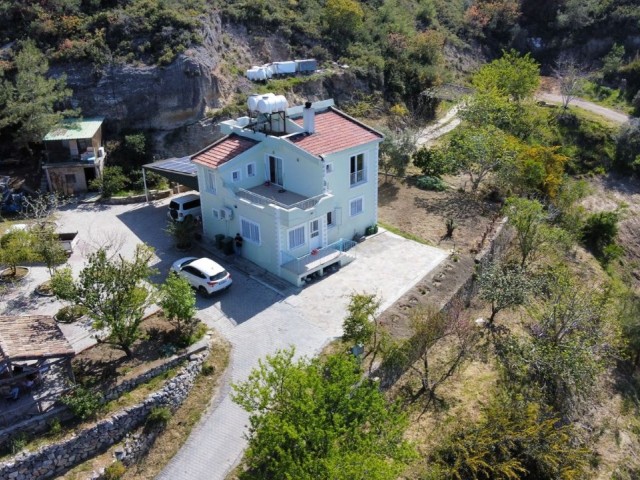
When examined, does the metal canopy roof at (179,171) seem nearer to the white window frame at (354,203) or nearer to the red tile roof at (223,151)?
the red tile roof at (223,151)

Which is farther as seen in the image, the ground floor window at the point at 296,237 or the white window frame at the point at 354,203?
the white window frame at the point at 354,203

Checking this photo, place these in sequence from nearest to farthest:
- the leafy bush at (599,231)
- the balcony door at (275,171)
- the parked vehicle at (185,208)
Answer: the balcony door at (275,171) → the parked vehicle at (185,208) → the leafy bush at (599,231)

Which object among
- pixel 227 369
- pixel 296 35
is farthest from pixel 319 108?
pixel 296 35

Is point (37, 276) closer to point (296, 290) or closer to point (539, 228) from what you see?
point (296, 290)

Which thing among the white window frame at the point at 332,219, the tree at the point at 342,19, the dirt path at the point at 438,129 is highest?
the tree at the point at 342,19

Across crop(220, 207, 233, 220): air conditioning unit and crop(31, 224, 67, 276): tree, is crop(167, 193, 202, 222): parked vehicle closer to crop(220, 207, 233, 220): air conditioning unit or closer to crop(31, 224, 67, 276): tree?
crop(220, 207, 233, 220): air conditioning unit

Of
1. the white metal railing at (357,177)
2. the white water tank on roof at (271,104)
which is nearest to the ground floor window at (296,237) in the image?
the white metal railing at (357,177)

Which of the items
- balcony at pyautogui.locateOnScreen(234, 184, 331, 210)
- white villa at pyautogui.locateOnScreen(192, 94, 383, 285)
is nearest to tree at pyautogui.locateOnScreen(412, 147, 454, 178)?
white villa at pyautogui.locateOnScreen(192, 94, 383, 285)

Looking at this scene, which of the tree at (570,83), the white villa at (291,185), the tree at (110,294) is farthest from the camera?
the tree at (570,83)
